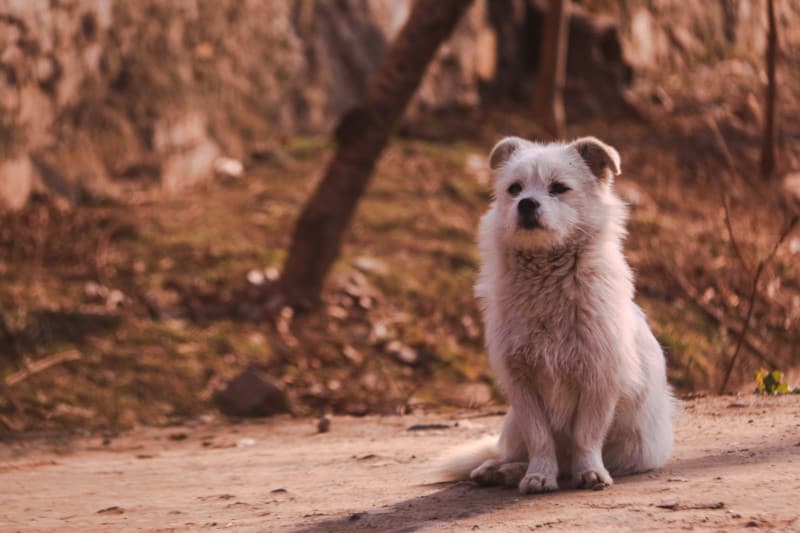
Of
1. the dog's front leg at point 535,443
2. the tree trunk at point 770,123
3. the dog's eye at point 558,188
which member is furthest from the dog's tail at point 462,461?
the tree trunk at point 770,123

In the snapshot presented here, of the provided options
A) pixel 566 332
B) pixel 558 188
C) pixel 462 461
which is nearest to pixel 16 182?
pixel 462 461

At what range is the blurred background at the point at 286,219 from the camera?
9234 millimetres

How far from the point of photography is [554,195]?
5.06 metres

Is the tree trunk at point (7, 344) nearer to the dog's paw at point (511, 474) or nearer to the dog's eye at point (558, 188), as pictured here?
the dog's paw at point (511, 474)

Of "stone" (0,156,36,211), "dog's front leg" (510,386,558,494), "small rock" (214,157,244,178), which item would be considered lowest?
"dog's front leg" (510,386,558,494)

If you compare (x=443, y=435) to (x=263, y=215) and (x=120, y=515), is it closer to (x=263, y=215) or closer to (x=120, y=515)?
(x=120, y=515)

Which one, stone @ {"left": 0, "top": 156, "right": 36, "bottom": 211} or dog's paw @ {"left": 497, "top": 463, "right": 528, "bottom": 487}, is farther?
stone @ {"left": 0, "top": 156, "right": 36, "bottom": 211}

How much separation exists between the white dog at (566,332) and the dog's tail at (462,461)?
0.08 ft

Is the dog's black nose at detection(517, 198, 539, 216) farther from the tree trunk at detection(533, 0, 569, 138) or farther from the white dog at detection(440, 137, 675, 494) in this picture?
the tree trunk at detection(533, 0, 569, 138)

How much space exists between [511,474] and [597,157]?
5.22 feet

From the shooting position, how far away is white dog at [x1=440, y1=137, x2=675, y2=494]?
189 inches

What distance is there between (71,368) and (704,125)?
11.1 meters

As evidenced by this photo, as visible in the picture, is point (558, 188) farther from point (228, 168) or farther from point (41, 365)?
point (228, 168)

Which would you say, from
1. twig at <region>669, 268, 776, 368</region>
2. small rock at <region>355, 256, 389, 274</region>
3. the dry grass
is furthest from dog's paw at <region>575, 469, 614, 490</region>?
small rock at <region>355, 256, 389, 274</region>
